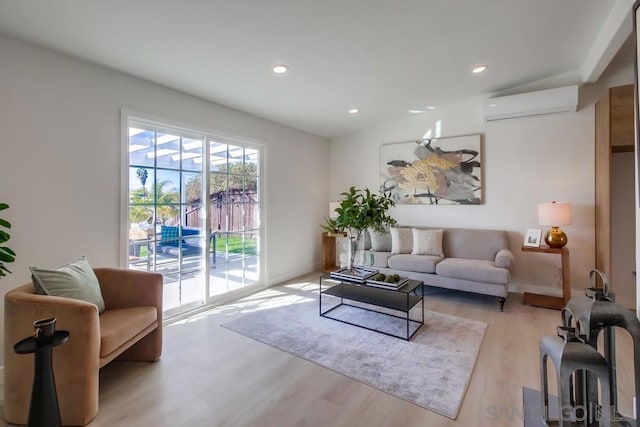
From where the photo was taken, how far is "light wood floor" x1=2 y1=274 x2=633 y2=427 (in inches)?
68.1

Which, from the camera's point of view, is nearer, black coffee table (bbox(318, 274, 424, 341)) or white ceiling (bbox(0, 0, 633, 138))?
white ceiling (bbox(0, 0, 633, 138))

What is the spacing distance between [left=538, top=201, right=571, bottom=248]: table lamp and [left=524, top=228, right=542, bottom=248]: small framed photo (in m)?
0.12

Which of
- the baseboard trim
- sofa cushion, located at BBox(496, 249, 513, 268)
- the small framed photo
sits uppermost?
the small framed photo

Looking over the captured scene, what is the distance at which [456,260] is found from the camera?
151 inches

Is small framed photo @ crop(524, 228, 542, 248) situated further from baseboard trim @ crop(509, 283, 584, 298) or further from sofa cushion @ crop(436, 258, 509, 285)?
baseboard trim @ crop(509, 283, 584, 298)

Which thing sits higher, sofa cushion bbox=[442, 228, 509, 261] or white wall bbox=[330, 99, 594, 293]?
white wall bbox=[330, 99, 594, 293]

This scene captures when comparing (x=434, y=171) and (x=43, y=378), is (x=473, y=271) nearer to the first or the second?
(x=434, y=171)

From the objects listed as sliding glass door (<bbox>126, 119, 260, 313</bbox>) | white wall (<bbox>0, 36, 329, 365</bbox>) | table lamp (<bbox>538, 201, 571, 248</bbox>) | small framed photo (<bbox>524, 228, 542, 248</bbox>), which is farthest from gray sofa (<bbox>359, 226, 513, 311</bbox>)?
white wall (<bbox>0, 36, 329, 365</bbox>)

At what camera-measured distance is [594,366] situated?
1295 millimetres

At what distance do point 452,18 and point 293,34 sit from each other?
1262mm

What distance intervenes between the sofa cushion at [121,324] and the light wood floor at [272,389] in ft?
1.17

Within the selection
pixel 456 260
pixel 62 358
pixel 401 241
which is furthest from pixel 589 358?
pixel 401 241

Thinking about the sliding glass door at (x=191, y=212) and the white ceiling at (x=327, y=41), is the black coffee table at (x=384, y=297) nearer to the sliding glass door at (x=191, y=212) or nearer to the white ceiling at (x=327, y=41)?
the sliding glass door at (x=191, y=212)

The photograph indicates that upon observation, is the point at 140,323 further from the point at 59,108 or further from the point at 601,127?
the point at 601,127
